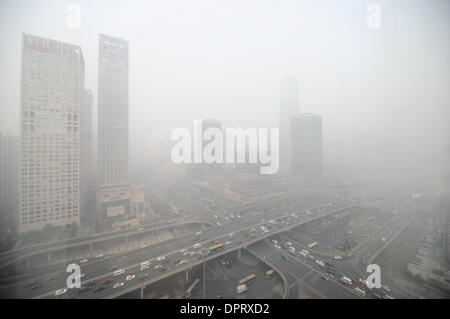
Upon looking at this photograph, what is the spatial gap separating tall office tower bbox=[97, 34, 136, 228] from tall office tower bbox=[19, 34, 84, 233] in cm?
454

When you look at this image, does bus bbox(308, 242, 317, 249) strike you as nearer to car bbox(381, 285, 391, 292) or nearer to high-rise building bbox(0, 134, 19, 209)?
car bbox(381, 285, 391, 292)

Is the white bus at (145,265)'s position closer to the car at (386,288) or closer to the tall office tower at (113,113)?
the tall office tower at (113,113)

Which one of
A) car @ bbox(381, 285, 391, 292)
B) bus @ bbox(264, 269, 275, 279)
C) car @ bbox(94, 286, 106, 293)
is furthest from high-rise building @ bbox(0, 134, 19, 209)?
car @ bbox(381, 285, 391, 292)

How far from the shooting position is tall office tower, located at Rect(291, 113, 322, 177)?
120 ft

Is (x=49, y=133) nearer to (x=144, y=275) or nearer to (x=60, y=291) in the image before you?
(x=60, y=291)

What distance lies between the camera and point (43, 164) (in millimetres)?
12258

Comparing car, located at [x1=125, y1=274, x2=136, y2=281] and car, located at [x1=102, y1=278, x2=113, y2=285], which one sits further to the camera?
car, located at [x1=125, y1=274, x2=136, y2=281]

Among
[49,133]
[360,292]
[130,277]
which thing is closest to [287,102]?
[360,292]

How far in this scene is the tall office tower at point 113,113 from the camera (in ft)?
59.8

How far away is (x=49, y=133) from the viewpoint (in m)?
12.5

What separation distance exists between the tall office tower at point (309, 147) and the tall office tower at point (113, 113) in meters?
33.6
